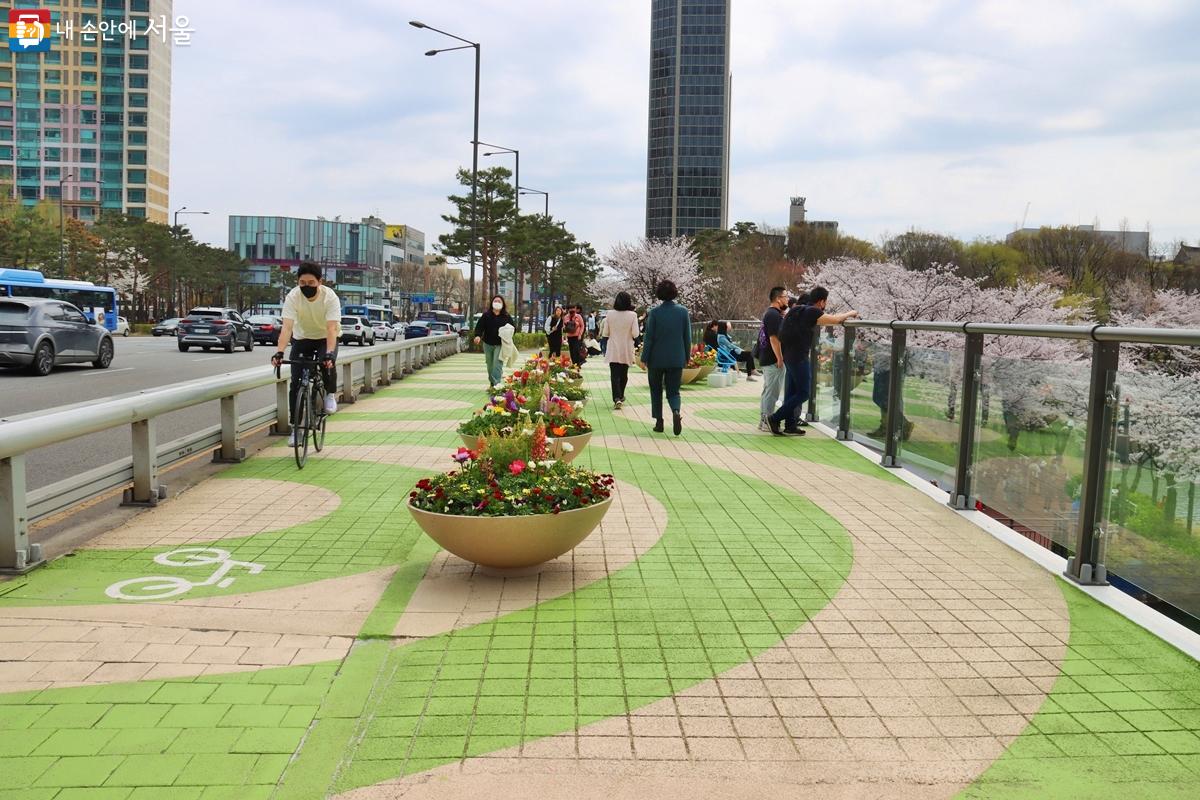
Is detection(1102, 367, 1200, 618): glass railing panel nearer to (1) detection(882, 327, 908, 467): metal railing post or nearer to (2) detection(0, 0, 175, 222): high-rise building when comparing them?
(1) detection(882, 327, 908, 467): metal railing post

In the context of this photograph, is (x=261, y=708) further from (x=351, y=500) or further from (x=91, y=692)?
(x=351, y=500)

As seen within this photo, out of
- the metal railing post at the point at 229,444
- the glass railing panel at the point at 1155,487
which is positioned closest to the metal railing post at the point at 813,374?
the metal railing post at the point at 229,444

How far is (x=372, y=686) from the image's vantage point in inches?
161

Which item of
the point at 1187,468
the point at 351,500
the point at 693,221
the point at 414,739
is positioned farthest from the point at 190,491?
the point at 693,221

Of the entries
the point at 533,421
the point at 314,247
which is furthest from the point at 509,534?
the point at 314,247

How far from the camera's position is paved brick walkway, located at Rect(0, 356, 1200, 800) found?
3.36 m

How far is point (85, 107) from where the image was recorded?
132250 mm

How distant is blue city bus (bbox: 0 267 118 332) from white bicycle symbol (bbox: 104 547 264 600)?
33411 millimetres

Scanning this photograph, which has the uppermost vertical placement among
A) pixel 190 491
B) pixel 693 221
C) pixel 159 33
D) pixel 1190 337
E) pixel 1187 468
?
pixel 159 33

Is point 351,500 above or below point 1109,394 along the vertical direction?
below

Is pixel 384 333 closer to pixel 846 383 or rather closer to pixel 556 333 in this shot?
pixel 556 333

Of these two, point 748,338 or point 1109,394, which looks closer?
point 1109,394

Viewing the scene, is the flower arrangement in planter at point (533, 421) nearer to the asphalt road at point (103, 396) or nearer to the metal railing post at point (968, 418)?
the metal railing post at point (968, 418)

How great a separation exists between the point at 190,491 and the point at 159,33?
14479 centimetres
